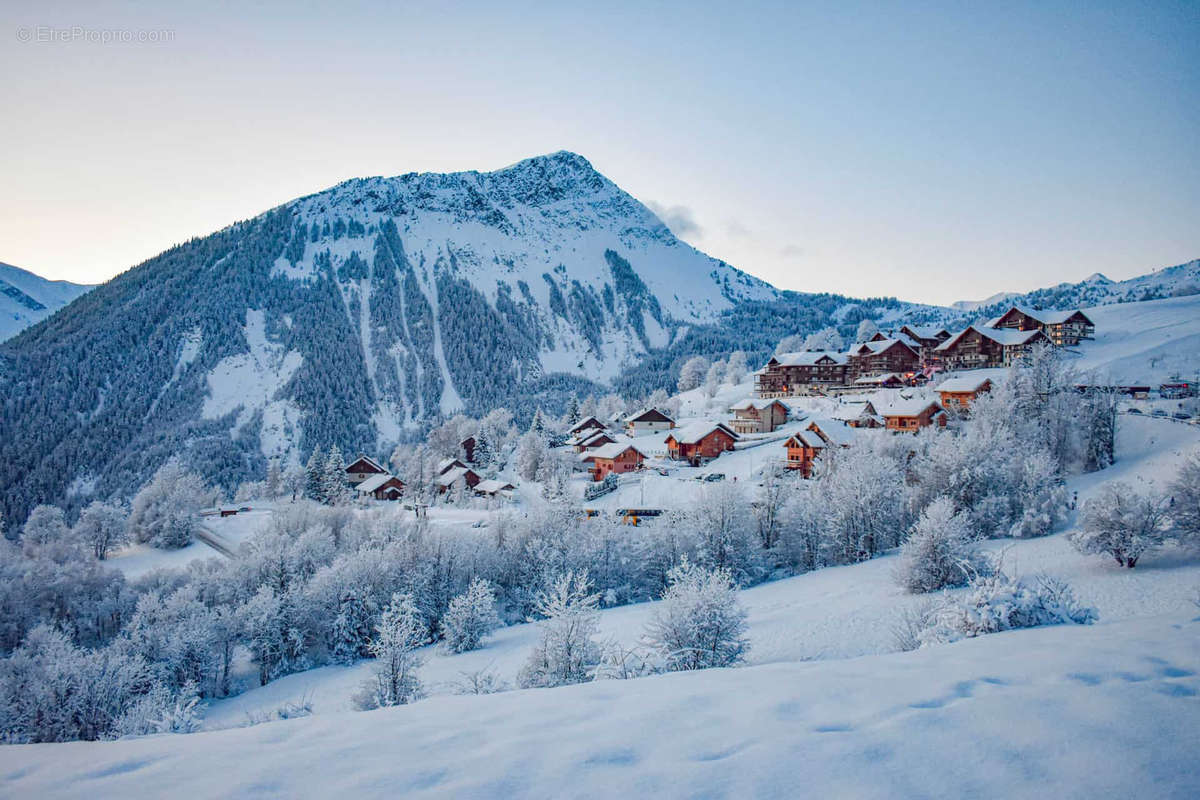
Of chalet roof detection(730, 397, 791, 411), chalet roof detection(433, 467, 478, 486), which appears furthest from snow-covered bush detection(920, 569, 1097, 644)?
chalet roof detection(433, 467, 478, 486)

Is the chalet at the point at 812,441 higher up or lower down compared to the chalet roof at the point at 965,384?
lower down

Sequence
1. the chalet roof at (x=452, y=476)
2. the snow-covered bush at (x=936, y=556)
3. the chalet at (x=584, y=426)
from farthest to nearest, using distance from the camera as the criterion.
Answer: the chalet at (x=584, y=426)
the chalet roof at (x=452, y=476)
the snow-covered bush at (x=936, y=556)

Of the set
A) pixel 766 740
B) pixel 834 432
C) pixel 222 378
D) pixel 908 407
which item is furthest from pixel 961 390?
pixel 222 378

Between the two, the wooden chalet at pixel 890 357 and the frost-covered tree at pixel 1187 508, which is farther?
the wooden chalet at pixel 890 357

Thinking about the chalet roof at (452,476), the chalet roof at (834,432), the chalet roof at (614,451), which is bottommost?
the chalet roof at (452,476)

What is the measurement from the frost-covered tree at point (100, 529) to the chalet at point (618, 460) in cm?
4267

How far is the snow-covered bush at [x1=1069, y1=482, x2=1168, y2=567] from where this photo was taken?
2327 centimetres

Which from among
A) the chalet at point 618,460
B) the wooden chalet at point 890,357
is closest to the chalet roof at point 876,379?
the wooden chalet at point 890,357

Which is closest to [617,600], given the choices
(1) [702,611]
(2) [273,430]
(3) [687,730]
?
(1) [702,611]

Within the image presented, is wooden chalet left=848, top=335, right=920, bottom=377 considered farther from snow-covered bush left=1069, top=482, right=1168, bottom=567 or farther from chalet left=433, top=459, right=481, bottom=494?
snow-covered bush left=1069, top=482, right=1168, bottom=567

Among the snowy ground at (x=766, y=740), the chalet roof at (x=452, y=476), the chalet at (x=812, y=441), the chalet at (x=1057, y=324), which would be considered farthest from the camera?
the chalet at (x=1057, y=324)

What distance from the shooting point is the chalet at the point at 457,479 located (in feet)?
209

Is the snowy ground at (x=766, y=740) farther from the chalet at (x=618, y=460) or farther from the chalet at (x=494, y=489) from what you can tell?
the chalet at (x=494, y=489)

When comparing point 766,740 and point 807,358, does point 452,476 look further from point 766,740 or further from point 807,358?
point 766,740
